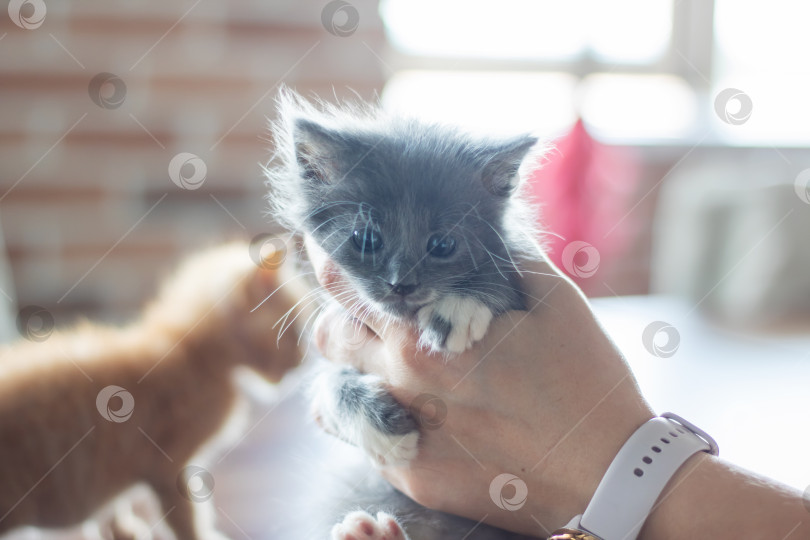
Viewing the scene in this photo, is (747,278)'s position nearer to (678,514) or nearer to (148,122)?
(678,514)

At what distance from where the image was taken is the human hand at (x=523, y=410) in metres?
0.85

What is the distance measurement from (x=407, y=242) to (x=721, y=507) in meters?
0.66

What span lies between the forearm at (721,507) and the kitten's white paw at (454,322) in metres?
0.39

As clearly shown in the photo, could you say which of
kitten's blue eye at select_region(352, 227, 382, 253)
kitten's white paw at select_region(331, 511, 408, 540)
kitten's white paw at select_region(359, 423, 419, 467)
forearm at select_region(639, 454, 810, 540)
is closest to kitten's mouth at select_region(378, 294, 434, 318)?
kitten's blue eye at select_region(352, 227, 382, 253)

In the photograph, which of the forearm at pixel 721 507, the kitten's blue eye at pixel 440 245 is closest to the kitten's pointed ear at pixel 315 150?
the kitten's blue eye at pixel 440 245

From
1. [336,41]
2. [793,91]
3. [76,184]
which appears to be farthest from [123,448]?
[793,91]

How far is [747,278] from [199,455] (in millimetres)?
2694

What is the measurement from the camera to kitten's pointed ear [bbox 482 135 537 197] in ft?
3.39

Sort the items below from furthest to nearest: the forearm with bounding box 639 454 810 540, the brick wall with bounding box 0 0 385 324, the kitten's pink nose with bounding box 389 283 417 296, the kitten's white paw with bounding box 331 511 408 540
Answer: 1. the brick wall with bounding box 0 0 385 324
2. the kitten's pink nose with bounding box 389 283 417 296
3. the kitten's white paw with bounding box 331 511 408 540
4. the forearm with bounding box 639 454 810 540

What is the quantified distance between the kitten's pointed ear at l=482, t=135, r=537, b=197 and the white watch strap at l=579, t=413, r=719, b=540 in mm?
543

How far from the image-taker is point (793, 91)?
9.70 ft

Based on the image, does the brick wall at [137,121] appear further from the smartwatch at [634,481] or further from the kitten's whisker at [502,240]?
the smartwatch at [634,481]

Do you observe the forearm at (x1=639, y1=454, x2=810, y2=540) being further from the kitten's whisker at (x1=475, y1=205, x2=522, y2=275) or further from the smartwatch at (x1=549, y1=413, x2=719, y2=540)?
the kitten's whisker at (x1=475, y1=205, x2=522, y2=275)

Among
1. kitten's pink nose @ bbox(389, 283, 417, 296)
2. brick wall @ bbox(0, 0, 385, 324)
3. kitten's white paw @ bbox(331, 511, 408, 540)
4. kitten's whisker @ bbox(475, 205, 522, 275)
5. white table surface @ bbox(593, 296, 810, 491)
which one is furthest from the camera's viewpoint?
brick wall @ bbox(0, 0, 385, 324)
